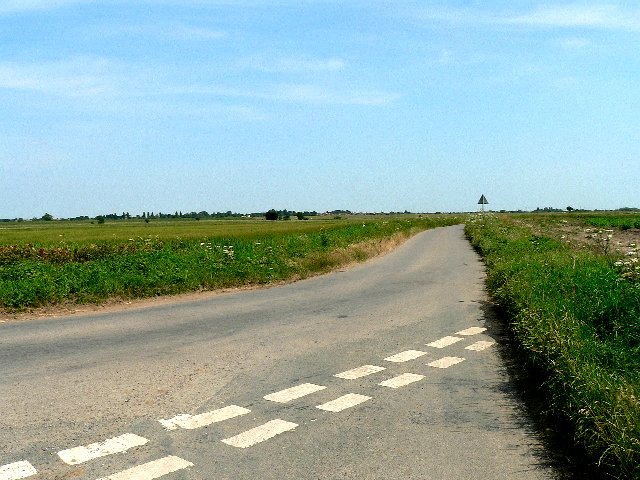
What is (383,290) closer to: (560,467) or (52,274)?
(52,274)

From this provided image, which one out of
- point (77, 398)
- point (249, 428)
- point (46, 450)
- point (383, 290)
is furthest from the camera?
point (383, 290)

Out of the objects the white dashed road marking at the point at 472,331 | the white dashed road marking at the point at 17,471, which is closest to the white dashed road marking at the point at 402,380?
the white dashed road marking at the point at 472,331

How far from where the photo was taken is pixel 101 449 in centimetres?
470

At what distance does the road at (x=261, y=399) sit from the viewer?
14.6ft

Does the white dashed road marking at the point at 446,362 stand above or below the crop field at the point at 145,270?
below

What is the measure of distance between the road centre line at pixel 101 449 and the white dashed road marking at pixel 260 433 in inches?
31.6

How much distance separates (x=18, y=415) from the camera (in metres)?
5.54

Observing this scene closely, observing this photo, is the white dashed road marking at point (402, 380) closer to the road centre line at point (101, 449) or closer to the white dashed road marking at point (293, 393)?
the white dashed road marking at point (293, 393)

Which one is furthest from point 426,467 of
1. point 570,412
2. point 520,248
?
point 520,248

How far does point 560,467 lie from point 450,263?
62.2ft

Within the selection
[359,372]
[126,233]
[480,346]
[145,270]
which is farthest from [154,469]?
[126,233]

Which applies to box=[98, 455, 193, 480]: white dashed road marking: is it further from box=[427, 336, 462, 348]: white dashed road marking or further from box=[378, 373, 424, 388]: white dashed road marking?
box=[427, 336, 462, 348]: white dashed road marking

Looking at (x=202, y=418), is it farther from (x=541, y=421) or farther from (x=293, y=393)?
(x=541, y=421)

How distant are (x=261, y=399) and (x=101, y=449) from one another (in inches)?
72.7
